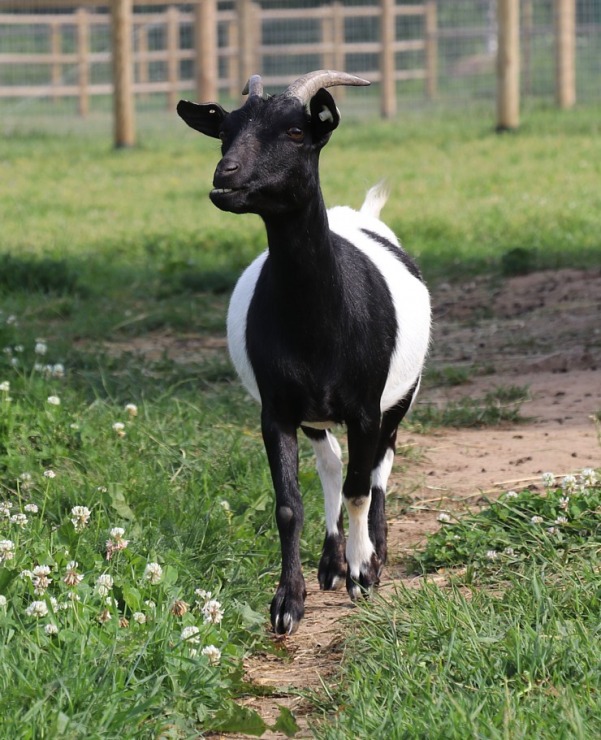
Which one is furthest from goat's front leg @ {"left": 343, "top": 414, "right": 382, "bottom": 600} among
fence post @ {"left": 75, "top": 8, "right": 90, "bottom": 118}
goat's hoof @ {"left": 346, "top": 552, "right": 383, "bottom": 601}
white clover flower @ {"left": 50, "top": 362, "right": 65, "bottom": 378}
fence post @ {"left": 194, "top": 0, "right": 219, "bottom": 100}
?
fence post @ {"left": 75, "top": 8, "right": 90, "bottom": 118}

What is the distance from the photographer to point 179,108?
13.3 ft

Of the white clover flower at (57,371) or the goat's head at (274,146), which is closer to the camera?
the goat's head at (274,146)

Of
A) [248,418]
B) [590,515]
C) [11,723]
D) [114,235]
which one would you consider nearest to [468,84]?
[114,235]

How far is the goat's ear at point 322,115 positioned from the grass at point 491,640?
4.53ft

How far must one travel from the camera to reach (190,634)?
3537 millimetres

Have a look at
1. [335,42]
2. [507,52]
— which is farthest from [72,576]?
[335,42]

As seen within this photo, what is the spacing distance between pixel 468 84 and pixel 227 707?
23.6m

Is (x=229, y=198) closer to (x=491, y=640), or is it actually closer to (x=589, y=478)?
(x=491, y=640)

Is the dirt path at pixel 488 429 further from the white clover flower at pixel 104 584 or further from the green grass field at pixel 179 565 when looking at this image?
the white clover flower at pixel 104 584

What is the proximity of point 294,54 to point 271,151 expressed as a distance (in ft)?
76.2

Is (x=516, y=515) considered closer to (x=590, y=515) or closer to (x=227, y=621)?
(x=590, y=515)

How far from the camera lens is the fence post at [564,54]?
1981cm

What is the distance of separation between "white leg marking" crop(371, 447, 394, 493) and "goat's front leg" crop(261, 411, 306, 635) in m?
0.69

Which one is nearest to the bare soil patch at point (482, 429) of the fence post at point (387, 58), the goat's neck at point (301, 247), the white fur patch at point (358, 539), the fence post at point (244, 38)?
the white fur patch at point (358, 539)
